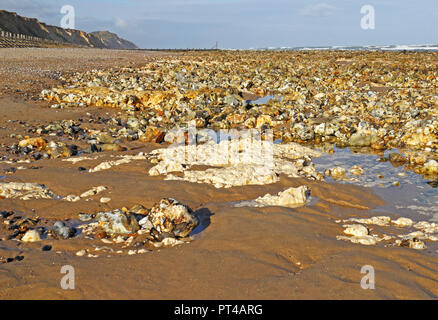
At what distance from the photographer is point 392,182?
7.22 m

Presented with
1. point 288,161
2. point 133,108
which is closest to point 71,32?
point 133,108

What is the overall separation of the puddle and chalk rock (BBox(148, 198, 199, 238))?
317 cm

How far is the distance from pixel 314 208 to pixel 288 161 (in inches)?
89.4

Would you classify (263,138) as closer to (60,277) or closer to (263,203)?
(263,203)

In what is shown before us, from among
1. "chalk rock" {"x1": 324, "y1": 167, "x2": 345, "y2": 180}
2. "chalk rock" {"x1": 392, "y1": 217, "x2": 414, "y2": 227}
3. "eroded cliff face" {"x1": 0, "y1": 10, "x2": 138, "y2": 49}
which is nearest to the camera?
"chalk rock" {"x1": 392, "y1": 217, "x2": 414, "y2": 227}

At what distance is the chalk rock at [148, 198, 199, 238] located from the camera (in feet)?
15.2

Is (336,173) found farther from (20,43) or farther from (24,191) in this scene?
(20,43)

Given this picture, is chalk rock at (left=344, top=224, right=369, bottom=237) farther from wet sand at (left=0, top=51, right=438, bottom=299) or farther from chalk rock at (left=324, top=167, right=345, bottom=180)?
chalk rock at (left=324, top=167, right=345, bottom=180)

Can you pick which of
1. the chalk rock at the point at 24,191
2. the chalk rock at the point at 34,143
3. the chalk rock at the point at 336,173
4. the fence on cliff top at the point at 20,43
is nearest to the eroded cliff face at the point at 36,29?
the fence on cliff top at the point at 20,43

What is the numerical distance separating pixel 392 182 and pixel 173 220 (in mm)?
4776

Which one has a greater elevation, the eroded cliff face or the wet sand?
the eroded cliff face
